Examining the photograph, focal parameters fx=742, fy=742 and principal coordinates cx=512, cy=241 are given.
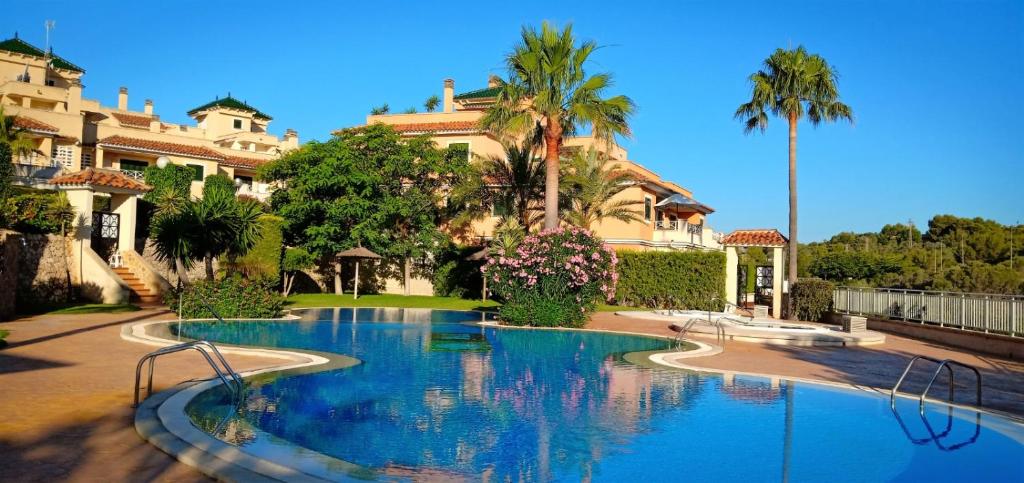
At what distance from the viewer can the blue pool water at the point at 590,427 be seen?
7.64 metres

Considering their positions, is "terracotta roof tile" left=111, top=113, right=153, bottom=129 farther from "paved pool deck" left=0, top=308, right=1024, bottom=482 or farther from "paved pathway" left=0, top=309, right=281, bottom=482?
"paved pathway" left=0, top=309, right=281, bottom=482

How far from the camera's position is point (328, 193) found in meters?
35.2

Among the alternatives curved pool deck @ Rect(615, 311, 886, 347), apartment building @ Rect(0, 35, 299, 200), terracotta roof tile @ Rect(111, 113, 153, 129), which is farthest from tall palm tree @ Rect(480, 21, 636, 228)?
terracotta roof tile @ Rect(111, 113, 153, 129)

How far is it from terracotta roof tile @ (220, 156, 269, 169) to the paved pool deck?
28.5m

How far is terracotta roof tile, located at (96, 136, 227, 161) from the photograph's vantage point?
4447 cm

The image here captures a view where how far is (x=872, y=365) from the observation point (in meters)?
15.7

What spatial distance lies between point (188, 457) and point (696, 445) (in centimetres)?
550

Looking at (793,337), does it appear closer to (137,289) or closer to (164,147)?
(137,289)

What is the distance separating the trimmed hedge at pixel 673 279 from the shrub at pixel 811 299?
10.3 feet

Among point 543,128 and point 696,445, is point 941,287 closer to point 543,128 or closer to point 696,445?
point 543,128

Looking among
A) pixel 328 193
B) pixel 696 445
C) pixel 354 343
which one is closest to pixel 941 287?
pixel 328 193

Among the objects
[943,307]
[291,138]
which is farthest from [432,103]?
[943,307]

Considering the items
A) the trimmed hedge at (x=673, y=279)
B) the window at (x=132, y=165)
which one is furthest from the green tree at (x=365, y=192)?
the window at (x=132, y=165)

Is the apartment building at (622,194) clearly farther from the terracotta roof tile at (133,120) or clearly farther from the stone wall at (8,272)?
the terracotta roof tile at (133,120)
